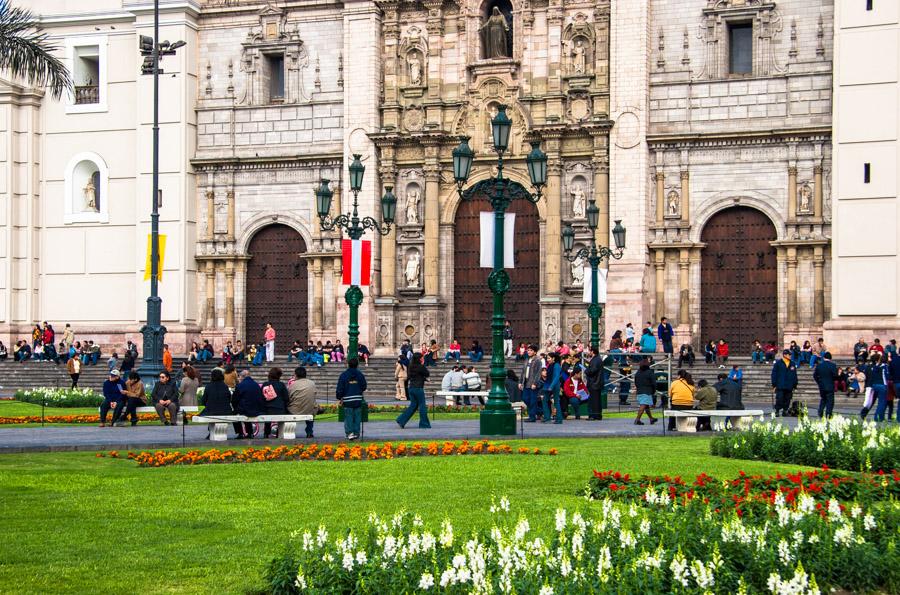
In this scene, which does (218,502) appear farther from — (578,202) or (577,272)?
(578,202)

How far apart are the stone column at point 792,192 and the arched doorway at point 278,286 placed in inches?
716

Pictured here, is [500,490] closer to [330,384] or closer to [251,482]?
[251,482]

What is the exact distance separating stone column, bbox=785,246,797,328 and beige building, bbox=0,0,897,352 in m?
0.10

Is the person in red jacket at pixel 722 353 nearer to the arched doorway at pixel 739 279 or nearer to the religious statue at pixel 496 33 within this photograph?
the arched doorway at pixel 739 279

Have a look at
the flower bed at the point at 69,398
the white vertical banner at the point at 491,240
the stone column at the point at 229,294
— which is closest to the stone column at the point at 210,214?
the stone column at the point at 229,294

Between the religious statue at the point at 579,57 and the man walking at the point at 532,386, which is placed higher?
the religious statue at the point at 579,57

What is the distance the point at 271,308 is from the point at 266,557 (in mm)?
41134

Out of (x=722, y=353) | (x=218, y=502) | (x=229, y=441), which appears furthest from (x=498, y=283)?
(x=722, y=353)

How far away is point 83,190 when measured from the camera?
5509cm

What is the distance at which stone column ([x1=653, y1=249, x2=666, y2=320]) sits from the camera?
4725cm

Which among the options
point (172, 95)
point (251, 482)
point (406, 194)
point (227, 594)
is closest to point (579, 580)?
point (227, 594)

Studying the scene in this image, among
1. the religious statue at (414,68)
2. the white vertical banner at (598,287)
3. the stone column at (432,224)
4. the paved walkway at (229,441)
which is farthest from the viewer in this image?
the religious statue at (414,68)

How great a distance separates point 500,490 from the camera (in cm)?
1658

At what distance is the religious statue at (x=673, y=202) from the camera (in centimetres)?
4728
